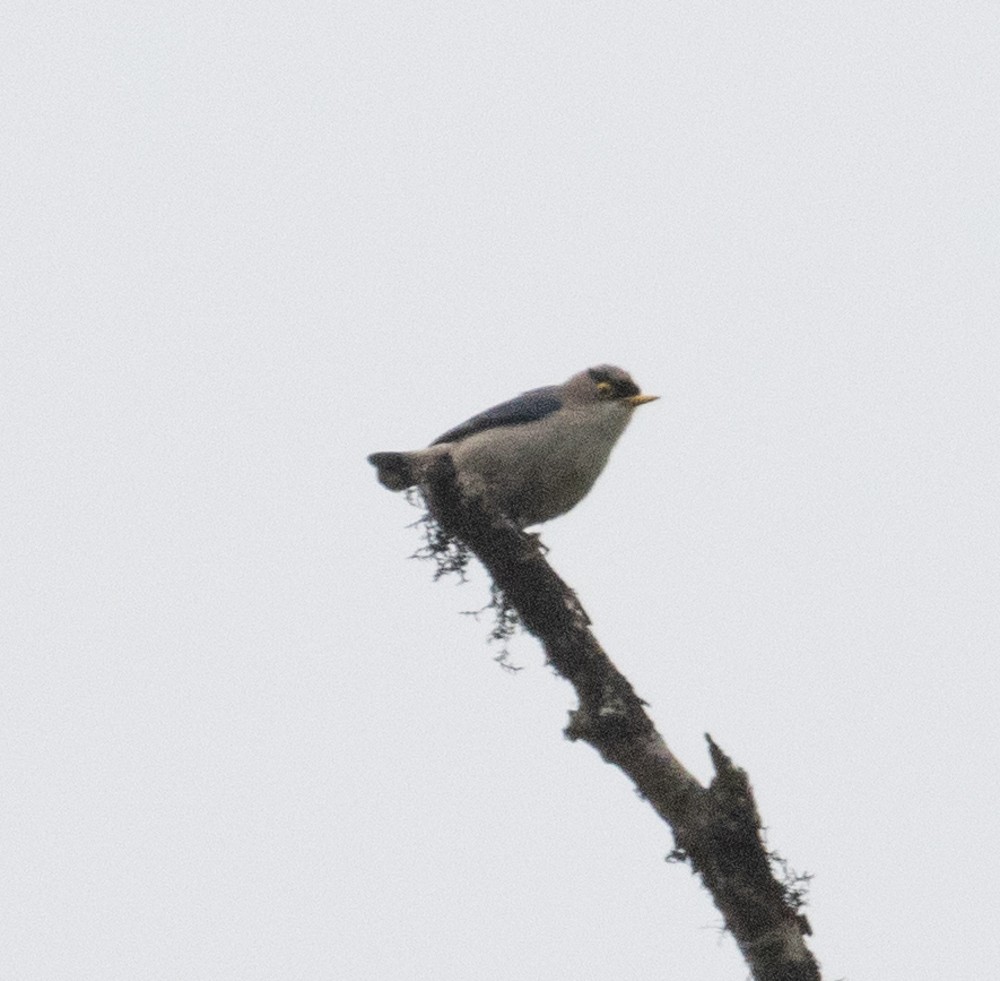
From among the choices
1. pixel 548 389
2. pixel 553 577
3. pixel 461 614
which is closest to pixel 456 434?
pixel 548 389

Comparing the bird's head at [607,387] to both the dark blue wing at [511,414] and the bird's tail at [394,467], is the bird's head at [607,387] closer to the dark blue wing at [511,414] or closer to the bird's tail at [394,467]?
the dark blue wing at [511,414]

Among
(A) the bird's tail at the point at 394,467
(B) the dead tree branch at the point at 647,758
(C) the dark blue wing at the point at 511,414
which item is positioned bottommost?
(B) the dead tree branch at the point at 647,758

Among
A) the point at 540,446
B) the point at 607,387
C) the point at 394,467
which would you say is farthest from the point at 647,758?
the point at 607,387

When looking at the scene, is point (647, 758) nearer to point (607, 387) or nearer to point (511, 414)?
point (511, 414)

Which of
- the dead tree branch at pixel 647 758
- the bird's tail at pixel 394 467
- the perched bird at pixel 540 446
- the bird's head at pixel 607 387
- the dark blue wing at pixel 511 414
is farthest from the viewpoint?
the bird's head at pixel 607 387

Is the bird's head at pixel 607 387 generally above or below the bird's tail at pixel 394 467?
above

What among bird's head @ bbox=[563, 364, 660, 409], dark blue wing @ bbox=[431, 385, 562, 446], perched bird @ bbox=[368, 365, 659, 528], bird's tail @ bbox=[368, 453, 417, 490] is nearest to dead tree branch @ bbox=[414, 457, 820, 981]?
bird's tail @ bbox=[368, 453, 417, 490]

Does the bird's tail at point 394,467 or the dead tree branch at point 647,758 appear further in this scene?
the bird's tail at point 394,467

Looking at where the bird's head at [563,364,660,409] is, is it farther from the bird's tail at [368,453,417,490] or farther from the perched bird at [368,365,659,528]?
the bird's tail at [368,453,417,490]

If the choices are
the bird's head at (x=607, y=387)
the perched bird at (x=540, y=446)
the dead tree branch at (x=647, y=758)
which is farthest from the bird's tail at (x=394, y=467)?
the bird's head at (x=607, y=387)
